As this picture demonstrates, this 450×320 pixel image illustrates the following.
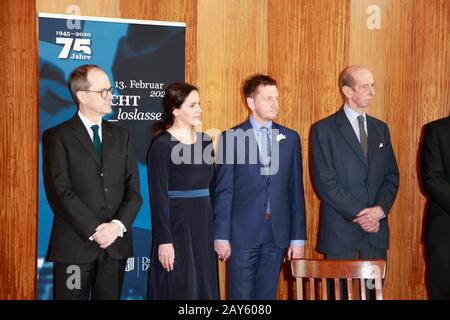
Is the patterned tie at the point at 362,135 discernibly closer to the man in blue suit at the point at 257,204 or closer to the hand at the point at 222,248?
the man in blue suit at the point at 257,204

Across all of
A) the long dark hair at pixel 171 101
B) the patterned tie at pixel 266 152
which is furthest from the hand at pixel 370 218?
the long dark hair at pixel 171 101

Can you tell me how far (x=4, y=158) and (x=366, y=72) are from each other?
2474 millimetres

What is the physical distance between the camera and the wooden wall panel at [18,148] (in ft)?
12.6

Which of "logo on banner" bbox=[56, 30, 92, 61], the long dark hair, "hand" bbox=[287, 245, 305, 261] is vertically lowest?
"hand" bbox=[287, 245, 305, 261]

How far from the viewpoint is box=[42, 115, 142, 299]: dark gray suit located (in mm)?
3291

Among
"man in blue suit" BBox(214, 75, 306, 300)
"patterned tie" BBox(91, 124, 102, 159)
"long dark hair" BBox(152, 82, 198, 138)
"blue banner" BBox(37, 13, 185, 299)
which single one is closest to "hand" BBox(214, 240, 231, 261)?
"man in blue suit" BBox(214, 75, 306, 300)

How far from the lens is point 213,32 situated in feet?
14.2

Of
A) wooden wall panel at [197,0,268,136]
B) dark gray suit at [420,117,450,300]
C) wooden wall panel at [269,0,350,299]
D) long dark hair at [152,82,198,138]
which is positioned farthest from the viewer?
wooden wall panel at [269,0,350,299]

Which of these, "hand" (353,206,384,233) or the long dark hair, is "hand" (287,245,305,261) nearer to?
"hand" (353,206,384,233)

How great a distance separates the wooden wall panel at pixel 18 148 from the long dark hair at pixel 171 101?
886 millimetres

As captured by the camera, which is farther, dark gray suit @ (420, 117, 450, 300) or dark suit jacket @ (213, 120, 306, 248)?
dark gray suit @ (420, 117, 450, 300)

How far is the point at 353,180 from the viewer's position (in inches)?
154

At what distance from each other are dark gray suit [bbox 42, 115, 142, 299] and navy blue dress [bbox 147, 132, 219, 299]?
17cm

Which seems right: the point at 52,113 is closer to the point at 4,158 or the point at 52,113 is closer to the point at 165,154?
the point at 4,158
